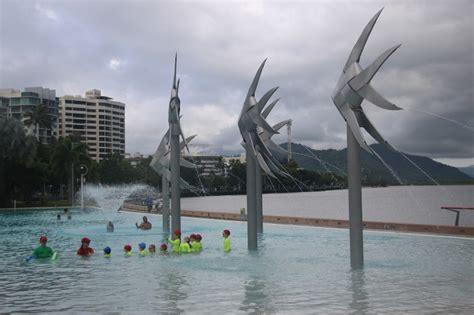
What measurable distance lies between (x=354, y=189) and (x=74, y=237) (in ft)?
55.7

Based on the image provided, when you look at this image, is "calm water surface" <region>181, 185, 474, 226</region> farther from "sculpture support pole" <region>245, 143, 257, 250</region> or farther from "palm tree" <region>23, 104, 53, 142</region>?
"palm tree" <region>23, 104, 53, 142</region>

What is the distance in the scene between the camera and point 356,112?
13.8 meters

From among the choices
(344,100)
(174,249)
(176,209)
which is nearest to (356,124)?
(344,100)

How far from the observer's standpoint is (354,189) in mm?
13328

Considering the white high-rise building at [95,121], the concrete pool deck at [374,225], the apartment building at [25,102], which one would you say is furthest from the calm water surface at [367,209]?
the white high-rise building at [95,121]

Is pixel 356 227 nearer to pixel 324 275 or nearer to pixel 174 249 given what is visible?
pixel 324 275

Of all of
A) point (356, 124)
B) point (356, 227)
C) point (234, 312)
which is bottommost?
point (234, 312)

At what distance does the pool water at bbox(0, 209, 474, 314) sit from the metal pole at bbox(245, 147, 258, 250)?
0.59m

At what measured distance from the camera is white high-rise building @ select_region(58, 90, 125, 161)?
173875 millimetres

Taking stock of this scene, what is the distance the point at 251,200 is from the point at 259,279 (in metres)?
5.25

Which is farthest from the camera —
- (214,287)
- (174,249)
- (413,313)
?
(174,249)

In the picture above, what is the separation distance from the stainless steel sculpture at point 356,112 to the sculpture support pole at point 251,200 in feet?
15.9

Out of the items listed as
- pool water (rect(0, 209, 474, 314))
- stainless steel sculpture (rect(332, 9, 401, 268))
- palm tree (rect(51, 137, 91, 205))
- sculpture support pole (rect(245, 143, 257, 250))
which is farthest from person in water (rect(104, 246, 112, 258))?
palm tree (rect(51, 137, 91, 205))

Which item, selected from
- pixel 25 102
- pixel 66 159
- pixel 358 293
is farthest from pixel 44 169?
pixel 25 102
